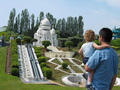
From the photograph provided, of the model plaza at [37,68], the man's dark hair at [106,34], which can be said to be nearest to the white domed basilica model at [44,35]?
the model plaza at [37,68]

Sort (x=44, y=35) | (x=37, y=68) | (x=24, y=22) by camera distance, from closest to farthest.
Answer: (x=37, y=68), (x=44, y=35), (x=24, y=22)

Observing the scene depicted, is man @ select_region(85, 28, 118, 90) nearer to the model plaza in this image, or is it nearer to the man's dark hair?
the man's dark hair

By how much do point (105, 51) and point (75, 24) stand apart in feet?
204

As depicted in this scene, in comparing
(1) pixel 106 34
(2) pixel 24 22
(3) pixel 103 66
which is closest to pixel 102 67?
(3) pixel 103 66

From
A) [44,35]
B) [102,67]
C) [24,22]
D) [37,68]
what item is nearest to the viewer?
[102,67]

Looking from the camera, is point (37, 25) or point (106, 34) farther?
point (37, 25)

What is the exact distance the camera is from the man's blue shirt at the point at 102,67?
2.93m

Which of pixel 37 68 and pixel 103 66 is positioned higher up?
pixel 103 66

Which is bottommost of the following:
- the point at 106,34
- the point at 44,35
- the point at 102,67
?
the point at 102,67

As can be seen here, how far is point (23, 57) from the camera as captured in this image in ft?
77.9

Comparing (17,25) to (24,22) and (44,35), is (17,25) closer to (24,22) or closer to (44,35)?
(24,22)

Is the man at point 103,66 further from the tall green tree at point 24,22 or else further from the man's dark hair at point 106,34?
the tall green tree at point 24,22

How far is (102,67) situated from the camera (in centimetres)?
293

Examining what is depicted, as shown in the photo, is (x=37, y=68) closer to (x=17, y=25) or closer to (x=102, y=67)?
(x=102, y=67)
